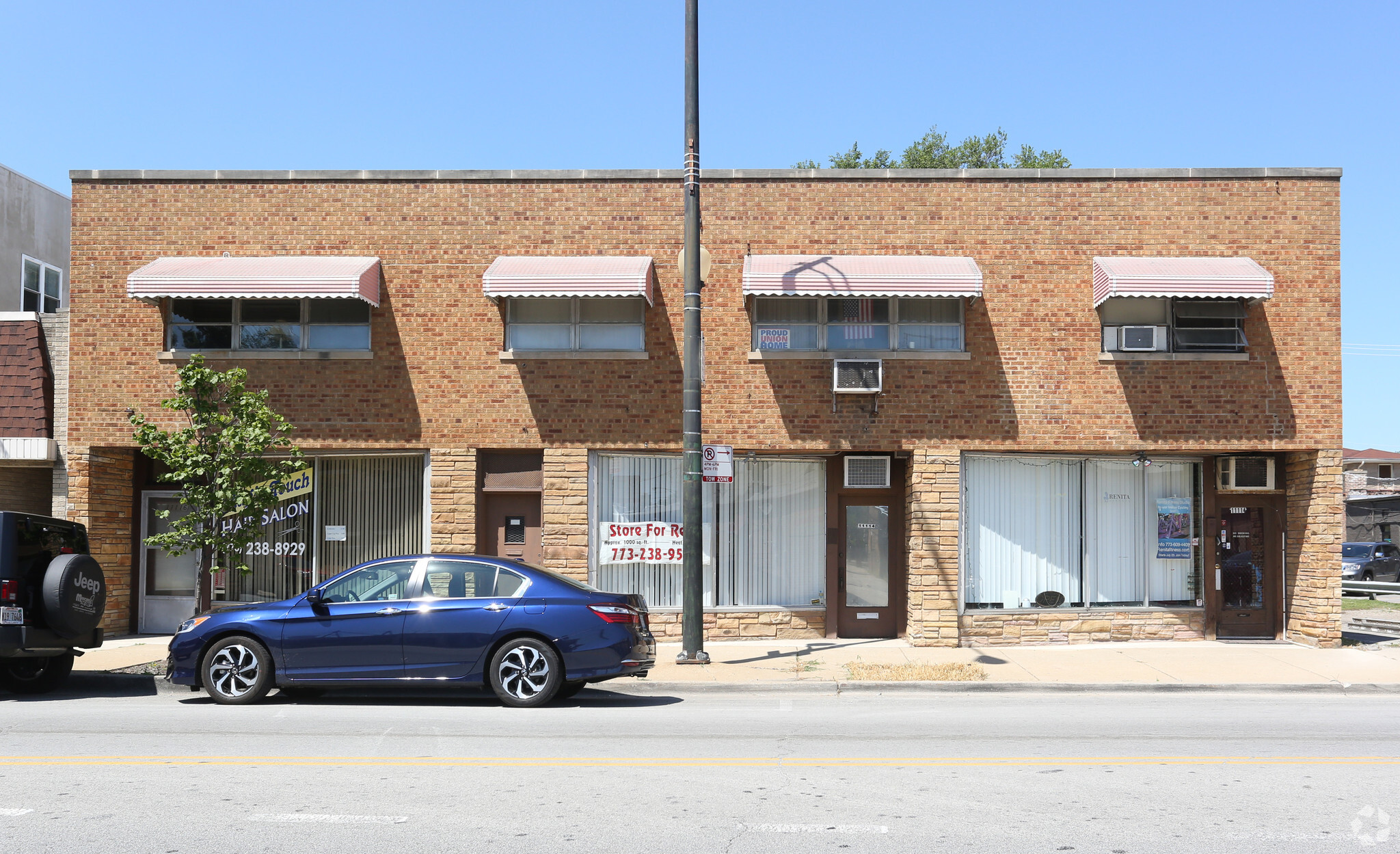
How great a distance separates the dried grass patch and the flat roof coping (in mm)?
6728

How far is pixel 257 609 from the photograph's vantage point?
1081 cm

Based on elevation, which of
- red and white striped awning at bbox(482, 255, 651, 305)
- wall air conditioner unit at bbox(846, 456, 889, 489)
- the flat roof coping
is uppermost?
the flat roof coping

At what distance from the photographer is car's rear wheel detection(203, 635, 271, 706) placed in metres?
10.7

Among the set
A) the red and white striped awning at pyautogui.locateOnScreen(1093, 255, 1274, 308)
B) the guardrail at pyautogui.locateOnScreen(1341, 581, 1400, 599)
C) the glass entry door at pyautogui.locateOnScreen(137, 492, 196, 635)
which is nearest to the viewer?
the red and white striped awning at pyautogui.locateOnScreen(1093, 255, 1274, 308)

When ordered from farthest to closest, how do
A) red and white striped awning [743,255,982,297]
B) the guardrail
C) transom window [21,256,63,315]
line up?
transom window [21,256,63,315] < the guardrail < red and white striped awning [743,255,982,297]

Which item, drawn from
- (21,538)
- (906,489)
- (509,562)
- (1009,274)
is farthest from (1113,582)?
(21,538)

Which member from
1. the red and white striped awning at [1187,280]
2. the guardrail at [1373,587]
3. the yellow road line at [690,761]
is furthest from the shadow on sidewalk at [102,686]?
the guardrail at [1373,587]

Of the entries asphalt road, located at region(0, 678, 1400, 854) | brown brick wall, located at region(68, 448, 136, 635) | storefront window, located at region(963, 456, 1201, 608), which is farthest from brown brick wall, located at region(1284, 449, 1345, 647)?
brown brick wall, located at region(68, 448, 136, 635)

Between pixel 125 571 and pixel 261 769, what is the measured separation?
10.2 meters

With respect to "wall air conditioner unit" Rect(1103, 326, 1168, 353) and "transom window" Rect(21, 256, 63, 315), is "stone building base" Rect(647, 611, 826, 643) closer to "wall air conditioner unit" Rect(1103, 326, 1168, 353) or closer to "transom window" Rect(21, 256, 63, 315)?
"wall air conditioner unit" Rect(1103, 326, 1168, 353)

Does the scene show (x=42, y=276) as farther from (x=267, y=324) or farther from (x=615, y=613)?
(x=615, y=613)

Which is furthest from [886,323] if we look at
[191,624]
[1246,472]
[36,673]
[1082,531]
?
[36,673]

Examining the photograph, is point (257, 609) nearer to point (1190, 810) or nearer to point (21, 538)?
point (21, 538)

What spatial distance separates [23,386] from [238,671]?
300 inches
